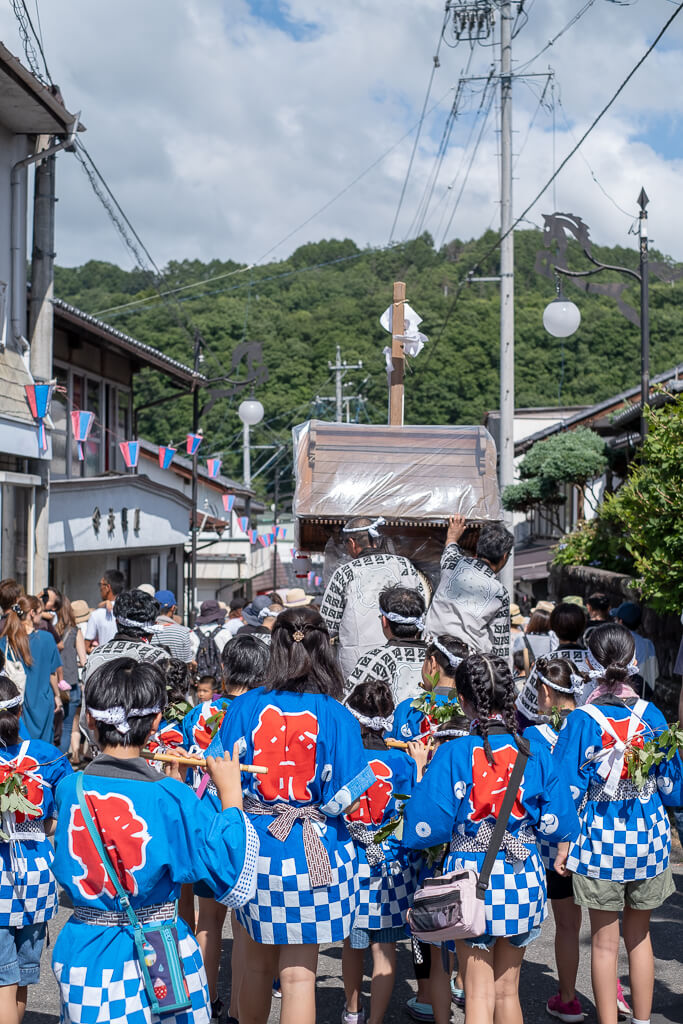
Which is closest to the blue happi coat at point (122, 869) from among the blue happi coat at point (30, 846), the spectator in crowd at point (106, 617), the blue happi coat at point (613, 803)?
the blue happi coat at point (30, 846)

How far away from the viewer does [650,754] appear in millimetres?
4391

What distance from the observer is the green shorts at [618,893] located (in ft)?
14.7

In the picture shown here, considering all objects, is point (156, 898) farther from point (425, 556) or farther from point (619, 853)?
point (425, 556)

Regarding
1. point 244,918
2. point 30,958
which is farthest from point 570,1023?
point 30,958

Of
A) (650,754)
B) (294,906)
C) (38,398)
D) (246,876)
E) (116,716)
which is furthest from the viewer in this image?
(38,398)

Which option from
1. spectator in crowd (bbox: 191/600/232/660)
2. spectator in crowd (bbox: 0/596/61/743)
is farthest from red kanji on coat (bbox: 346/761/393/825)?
spectator in crowd (bbox: 191/600/232/660)

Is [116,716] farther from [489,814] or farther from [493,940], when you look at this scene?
[493,940]

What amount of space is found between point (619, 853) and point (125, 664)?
2495 mm

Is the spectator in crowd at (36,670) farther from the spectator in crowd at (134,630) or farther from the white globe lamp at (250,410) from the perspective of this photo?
the white globe lamp at (250,410)

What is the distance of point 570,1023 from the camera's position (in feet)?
15.8

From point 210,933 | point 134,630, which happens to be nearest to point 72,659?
point 134,630

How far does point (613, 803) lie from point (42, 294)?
13.1 m

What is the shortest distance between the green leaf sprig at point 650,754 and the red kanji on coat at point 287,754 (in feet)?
4.97

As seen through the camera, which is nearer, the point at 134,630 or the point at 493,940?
the point at 493,940
